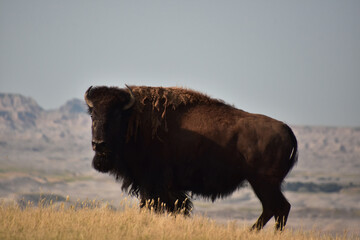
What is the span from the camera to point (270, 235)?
38.0ft

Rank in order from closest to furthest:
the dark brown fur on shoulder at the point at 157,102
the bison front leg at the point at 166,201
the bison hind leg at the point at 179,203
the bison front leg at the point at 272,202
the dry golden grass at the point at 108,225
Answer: the dry golden grass at the point at 108,225 → the bison front leg at the point at 272,202 → the bison front leg at the point at 166,201 → the bison hind leg at the point at 179,203 → the dark brown fur on shoulder at the point at 157,102

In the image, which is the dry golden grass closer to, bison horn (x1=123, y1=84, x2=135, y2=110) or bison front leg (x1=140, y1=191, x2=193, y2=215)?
bison front leg (x1=140, y1=191, x2=193, y2=215)

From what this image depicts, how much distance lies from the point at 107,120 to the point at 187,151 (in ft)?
5.98

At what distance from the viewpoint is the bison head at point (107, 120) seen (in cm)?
1230

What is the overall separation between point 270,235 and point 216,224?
1.12 m

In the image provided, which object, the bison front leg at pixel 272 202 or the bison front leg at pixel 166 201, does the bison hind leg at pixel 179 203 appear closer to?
the bison front leg at pixel 166 201

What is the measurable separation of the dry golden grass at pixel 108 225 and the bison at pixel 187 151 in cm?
74

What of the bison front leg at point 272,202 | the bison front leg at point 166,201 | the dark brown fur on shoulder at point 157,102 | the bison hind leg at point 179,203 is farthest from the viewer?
the dark brown fur on shoulder at point 157,102

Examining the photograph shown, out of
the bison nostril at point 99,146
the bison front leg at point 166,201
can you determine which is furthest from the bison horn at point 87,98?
the bison front leg at point 166,201

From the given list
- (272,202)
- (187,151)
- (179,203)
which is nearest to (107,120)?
(187,151)

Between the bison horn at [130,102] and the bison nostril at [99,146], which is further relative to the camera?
the bison horn at [130,102]

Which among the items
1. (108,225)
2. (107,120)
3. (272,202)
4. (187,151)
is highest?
(107,120)

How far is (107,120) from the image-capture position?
1241 cm

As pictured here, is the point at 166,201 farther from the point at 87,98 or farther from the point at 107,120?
the point at 87,98
